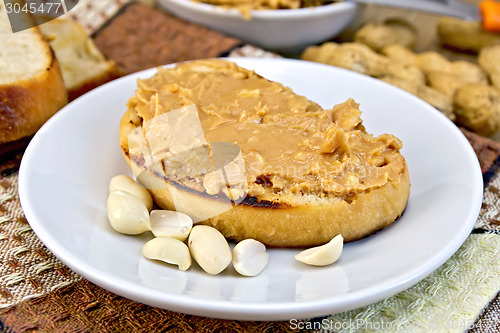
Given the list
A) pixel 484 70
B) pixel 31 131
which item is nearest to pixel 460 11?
pixel 484 70

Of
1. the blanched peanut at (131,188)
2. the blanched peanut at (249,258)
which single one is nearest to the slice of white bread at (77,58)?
the blanched peanut at (131,188)

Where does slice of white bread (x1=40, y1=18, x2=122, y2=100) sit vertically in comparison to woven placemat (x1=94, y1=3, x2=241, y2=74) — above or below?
above

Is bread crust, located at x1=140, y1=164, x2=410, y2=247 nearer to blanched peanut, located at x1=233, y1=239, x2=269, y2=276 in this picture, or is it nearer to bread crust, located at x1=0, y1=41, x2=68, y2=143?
blanched peanut, located at x1=233, y1=239, x2=269, y2=276

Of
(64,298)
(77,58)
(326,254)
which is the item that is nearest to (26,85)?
(77,58)

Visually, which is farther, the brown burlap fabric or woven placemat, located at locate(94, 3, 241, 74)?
woven placemat, located at locate(94, 3, 241, 74)

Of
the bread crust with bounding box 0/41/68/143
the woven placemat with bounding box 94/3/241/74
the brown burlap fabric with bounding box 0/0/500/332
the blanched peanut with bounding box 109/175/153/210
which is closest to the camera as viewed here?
the brown burlap fabric with bounding box 0/0/500/332

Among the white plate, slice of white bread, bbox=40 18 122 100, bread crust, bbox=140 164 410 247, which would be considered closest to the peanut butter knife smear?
bread crust, bbox=140 164 410 247

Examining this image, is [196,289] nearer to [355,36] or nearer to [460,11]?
[355,36]
